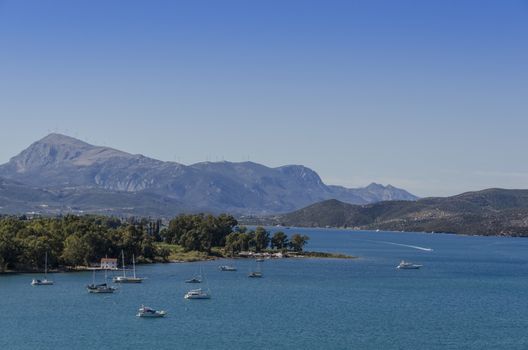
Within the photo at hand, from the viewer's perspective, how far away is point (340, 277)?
109188 mm

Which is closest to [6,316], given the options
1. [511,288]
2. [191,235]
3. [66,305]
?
[66,305]

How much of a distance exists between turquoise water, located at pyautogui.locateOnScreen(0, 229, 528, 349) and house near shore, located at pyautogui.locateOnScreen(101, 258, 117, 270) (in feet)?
15.3

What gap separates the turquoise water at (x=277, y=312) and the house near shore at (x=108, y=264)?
4670 millimetres

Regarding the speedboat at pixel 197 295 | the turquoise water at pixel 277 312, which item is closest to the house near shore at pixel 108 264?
the turquoise water at pixel 277 312

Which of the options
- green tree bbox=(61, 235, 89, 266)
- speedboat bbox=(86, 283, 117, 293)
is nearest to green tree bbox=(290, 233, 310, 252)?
green tree bbox=(61, 235, 89, 266)

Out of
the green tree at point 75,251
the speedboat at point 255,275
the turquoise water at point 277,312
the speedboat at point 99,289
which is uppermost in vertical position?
the green tree at point 75,251

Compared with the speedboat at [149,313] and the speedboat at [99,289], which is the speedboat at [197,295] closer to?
the speedboat at [99,289]

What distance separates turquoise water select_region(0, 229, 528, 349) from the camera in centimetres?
5900

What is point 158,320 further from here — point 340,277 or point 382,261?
point 382,261

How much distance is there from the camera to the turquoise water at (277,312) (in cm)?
5900

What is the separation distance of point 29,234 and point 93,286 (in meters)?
32.8

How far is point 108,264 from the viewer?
11150 centimetres

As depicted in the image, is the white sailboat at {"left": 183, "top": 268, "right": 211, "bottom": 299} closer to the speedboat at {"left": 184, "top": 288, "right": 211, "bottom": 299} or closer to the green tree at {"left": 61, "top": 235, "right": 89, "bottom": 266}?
the speedboat at {"left": 184, "top": 288, "right": 211, "bottom": 299}

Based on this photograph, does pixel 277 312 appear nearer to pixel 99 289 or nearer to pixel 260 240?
pixel 99 289
